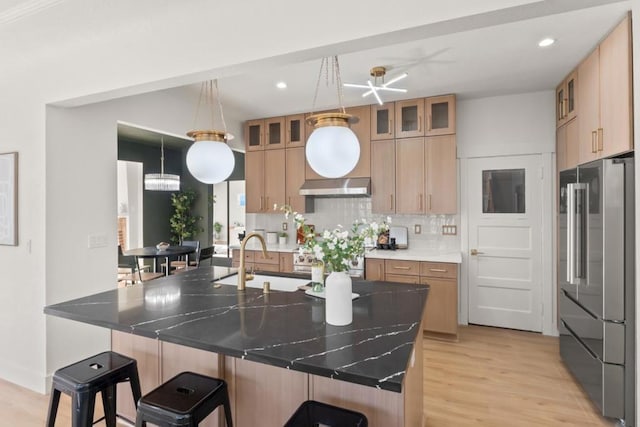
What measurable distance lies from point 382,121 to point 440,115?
68 centimetres

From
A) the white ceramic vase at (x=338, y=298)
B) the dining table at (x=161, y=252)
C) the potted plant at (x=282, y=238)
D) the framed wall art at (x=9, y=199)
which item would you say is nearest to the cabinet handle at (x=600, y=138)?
the white ceramic vase at (x=338, y=298)

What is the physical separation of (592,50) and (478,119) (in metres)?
1.41

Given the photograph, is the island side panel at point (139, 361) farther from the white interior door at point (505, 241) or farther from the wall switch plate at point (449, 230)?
the white interior door at point (505, 241)

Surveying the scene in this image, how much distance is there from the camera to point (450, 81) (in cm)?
349

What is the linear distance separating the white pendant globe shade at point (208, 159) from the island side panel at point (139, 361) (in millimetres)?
1053

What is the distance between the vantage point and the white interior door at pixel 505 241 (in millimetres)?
3947

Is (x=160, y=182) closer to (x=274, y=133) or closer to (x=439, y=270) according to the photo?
(x=274, y=133)

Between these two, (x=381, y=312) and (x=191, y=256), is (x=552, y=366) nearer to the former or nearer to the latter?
(x=381, y=312)

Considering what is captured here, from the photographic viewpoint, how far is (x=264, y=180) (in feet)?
16.0

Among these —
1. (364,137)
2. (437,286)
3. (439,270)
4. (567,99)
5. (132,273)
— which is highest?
(567,99)

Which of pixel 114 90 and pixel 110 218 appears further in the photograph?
pixel 110 218

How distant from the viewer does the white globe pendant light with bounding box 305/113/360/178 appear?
1.87 meters

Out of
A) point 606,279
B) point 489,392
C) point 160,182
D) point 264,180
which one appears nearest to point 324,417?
point 489,392

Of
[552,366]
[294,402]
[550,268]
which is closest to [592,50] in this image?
[550,268]
